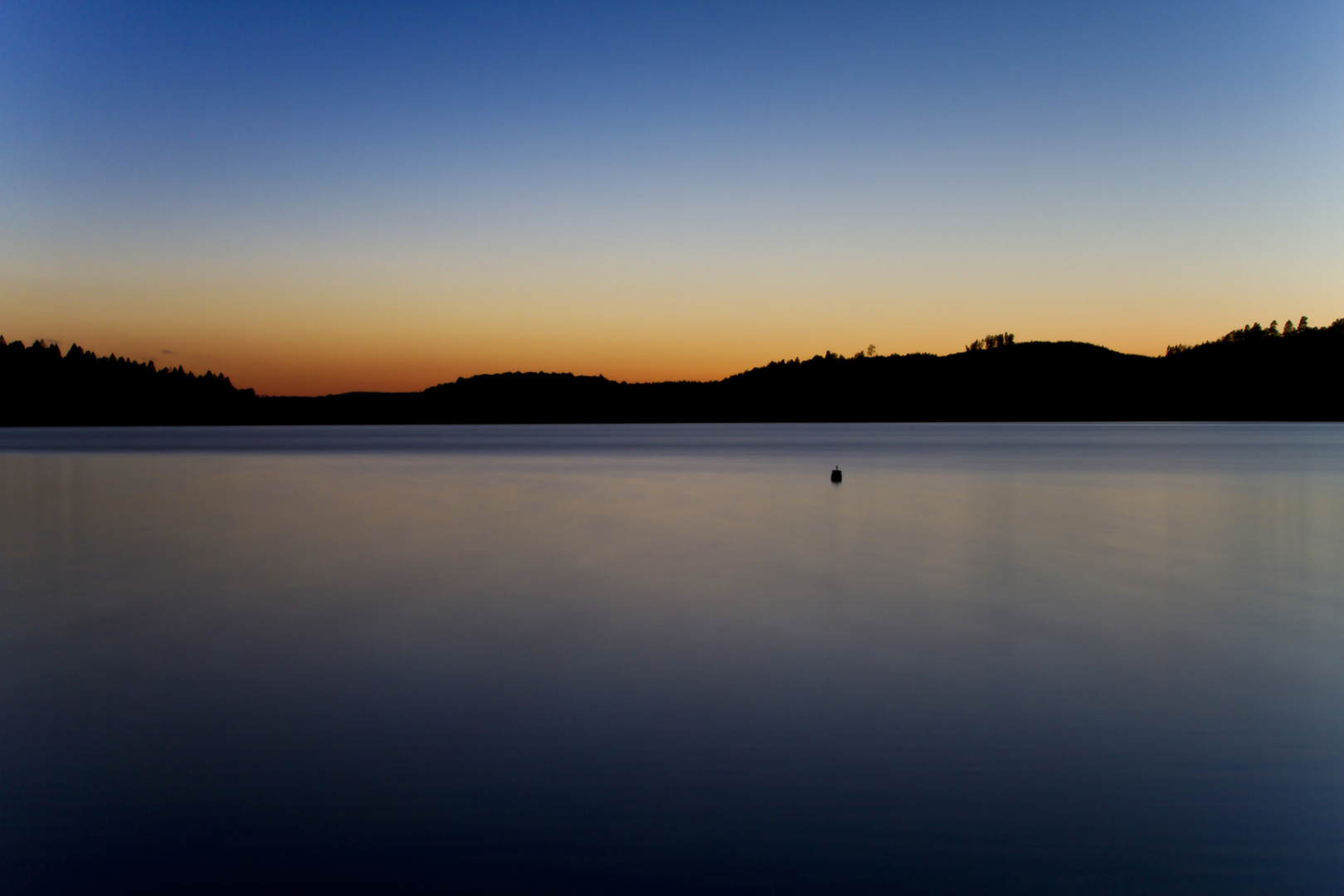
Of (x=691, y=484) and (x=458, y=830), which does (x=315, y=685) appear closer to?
(x=458, y=830)

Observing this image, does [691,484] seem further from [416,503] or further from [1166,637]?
[1166,637]

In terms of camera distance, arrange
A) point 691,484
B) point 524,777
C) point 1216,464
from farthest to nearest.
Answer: point 1216,464, point 691,484, point 524,777

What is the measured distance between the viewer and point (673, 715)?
838 cm

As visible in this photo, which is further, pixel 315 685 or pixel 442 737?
pixel 315 685

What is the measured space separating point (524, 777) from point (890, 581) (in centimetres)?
1049

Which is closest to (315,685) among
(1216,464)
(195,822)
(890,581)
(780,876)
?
(195,822)

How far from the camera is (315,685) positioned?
A: 9.41m

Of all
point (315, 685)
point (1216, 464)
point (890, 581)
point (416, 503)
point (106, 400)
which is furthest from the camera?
point (106, 400)

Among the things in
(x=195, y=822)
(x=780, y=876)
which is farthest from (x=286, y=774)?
(x=780, y=876)

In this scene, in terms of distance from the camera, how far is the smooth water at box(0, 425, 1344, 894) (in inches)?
223

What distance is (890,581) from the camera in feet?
53.1

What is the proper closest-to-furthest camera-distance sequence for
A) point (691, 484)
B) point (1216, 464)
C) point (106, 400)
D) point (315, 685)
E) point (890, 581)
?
point (315, 685) → point (890, 581) → point (691, 484) → point (1216, 464) → point (106, 400)

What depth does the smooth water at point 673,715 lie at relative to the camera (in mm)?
5660

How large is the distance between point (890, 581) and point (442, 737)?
1015 centimetres
